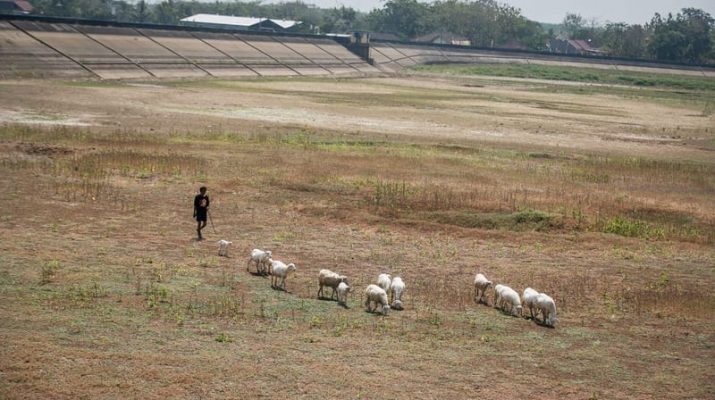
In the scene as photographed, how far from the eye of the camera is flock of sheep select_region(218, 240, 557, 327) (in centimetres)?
1805

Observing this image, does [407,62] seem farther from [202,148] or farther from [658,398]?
[658,398]

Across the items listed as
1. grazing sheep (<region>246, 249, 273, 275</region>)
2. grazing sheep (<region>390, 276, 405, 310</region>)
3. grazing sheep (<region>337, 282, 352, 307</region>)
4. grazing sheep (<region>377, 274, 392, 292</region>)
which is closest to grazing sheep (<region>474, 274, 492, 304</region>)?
grazing sheep (<region>390, 276, 405, 310</region>)

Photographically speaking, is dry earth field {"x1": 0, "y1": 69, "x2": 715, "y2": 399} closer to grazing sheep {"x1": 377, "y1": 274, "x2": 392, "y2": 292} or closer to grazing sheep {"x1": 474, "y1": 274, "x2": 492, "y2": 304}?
grazing sheep {"x1": 474, "y1": 274, "x2": 492, "y2": 304}

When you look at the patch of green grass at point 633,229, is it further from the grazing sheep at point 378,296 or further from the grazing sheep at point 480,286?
the grazing sheep at point 378,296

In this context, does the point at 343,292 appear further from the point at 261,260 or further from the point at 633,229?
the point at 633,229

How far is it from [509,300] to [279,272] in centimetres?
496

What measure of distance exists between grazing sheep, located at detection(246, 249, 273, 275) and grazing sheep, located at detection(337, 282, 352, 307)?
230 centimetres

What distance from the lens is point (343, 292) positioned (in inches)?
728

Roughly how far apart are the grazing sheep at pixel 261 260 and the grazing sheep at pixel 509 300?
5254 millimetres

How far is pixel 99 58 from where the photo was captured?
75.4 metres

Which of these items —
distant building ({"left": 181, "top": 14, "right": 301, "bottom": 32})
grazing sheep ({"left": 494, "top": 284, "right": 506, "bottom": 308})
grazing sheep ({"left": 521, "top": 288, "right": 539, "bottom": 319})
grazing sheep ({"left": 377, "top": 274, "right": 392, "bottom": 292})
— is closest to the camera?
grazing sheep ({"left": 521, "top": 288, "right": 539, "bottom": 319})

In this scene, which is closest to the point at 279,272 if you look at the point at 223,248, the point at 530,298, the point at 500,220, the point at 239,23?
the point at 223,248

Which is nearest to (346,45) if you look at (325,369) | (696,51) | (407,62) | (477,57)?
(407,62)

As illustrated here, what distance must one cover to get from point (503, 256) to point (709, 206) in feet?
43.2
